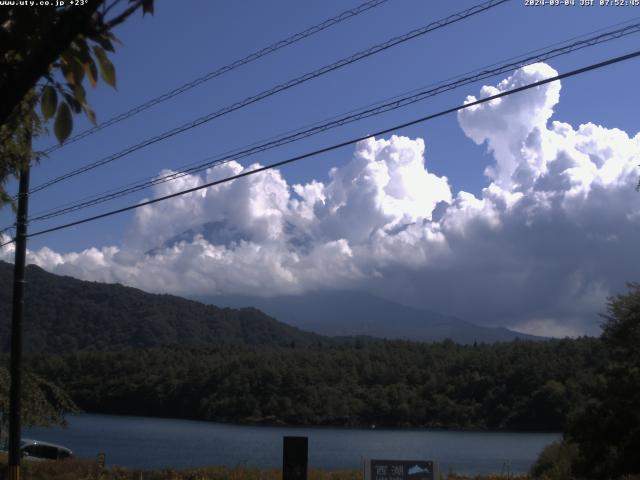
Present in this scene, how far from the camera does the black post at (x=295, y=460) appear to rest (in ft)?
37.5

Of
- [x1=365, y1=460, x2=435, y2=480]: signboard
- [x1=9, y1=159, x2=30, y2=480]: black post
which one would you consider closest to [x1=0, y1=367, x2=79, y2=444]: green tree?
[x1=9, y1=159, x2=30, y2=480]: black post

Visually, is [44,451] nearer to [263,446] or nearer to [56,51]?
[263,446]

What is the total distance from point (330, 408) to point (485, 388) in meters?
15.0

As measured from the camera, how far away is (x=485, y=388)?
73.4m

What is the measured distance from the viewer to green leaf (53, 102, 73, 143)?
405 cm

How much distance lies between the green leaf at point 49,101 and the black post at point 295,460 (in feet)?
27.0

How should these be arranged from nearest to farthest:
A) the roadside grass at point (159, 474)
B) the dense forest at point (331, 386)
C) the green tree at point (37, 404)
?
the green tree at point (37, 404) < the roadside grass at point (159, 474) < the dense forest at point (331, 386)

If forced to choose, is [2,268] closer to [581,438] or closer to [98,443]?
[98,443]

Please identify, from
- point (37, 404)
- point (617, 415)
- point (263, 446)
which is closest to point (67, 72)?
point (37, 404)

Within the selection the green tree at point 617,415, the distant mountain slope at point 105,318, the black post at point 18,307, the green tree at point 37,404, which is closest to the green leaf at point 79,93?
the black post at point 18,307

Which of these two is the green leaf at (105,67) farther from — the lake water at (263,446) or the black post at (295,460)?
the lake water at (263,446)

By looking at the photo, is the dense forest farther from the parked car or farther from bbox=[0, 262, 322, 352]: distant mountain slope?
bbox=[0, 262, 322, 352]: distant mountain slope

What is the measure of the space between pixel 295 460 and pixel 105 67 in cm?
846

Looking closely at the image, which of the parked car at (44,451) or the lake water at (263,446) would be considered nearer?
the parked car at (44,451)
